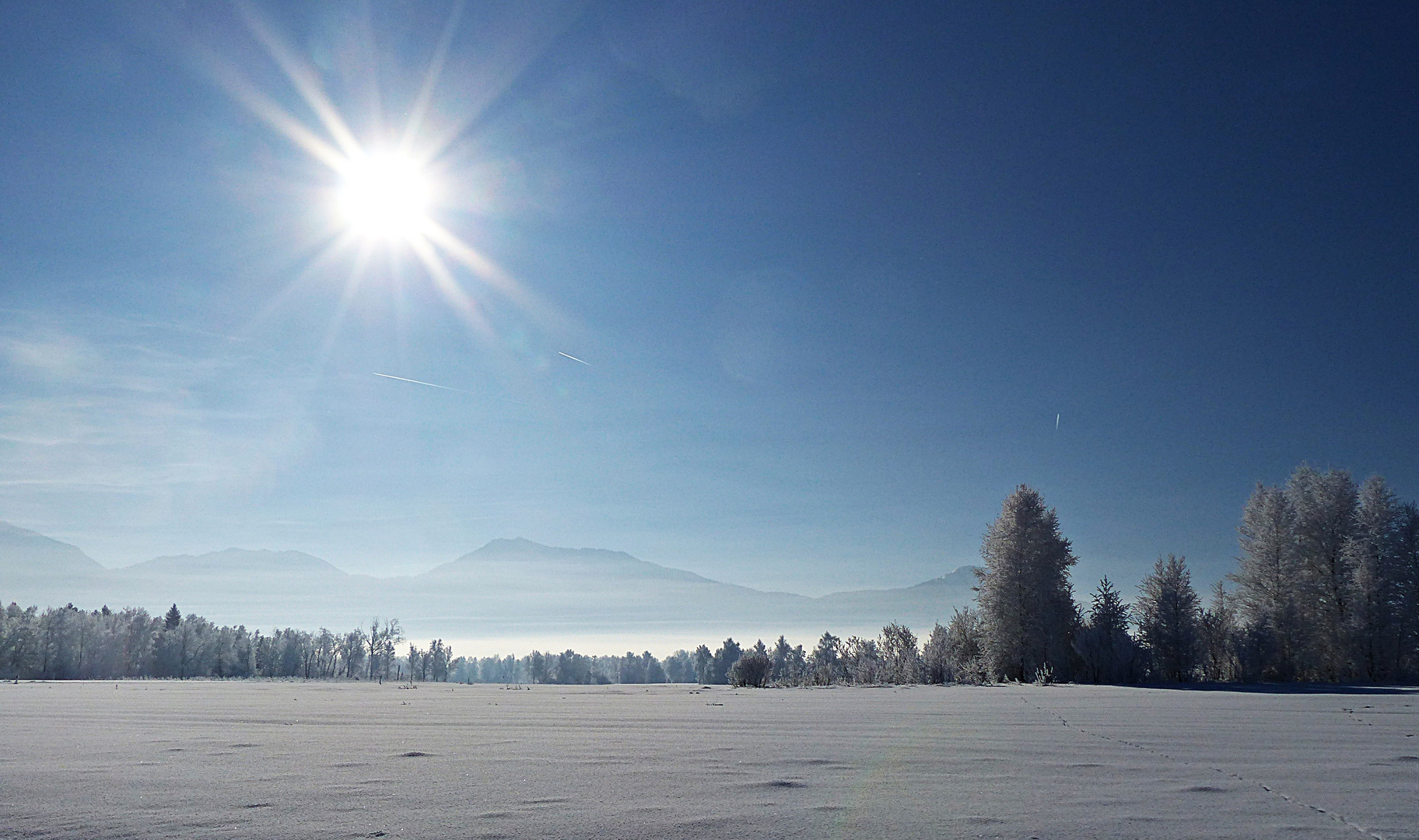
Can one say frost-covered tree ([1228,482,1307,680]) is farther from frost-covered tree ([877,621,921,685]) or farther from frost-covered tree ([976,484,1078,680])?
frost-covered tree ([877,621,921,685])

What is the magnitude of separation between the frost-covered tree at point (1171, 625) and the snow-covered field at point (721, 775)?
14874mm

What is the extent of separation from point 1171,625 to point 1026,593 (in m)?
3.99

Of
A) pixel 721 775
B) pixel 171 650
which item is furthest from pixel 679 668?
pixel 721 775

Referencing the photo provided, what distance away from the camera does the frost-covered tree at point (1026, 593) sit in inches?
904

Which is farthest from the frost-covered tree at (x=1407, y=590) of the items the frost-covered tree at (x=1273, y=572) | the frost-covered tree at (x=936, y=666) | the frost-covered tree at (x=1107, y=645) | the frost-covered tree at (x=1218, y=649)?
the frost-covered tree at (x=936, y=666)

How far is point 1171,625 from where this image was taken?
22141 mm

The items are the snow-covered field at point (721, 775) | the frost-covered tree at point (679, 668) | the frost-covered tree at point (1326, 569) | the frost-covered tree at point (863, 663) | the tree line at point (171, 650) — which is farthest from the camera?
the frost-covered tree at point (679, 668)

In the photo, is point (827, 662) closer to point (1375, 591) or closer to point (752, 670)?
point (752, 670)

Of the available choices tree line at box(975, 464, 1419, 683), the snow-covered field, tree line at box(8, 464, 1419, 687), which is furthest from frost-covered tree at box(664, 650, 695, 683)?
the snow-covered field

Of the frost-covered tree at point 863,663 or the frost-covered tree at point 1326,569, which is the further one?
the frost-covered tree at point 1326,569

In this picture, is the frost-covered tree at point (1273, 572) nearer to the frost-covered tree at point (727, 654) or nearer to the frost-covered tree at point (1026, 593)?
the frost-covered tree at point (1026, 593)

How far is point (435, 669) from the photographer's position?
9350cm

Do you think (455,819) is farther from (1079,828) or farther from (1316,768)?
(1316,768)

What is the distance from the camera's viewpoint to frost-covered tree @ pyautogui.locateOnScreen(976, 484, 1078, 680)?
22969 millimetres
